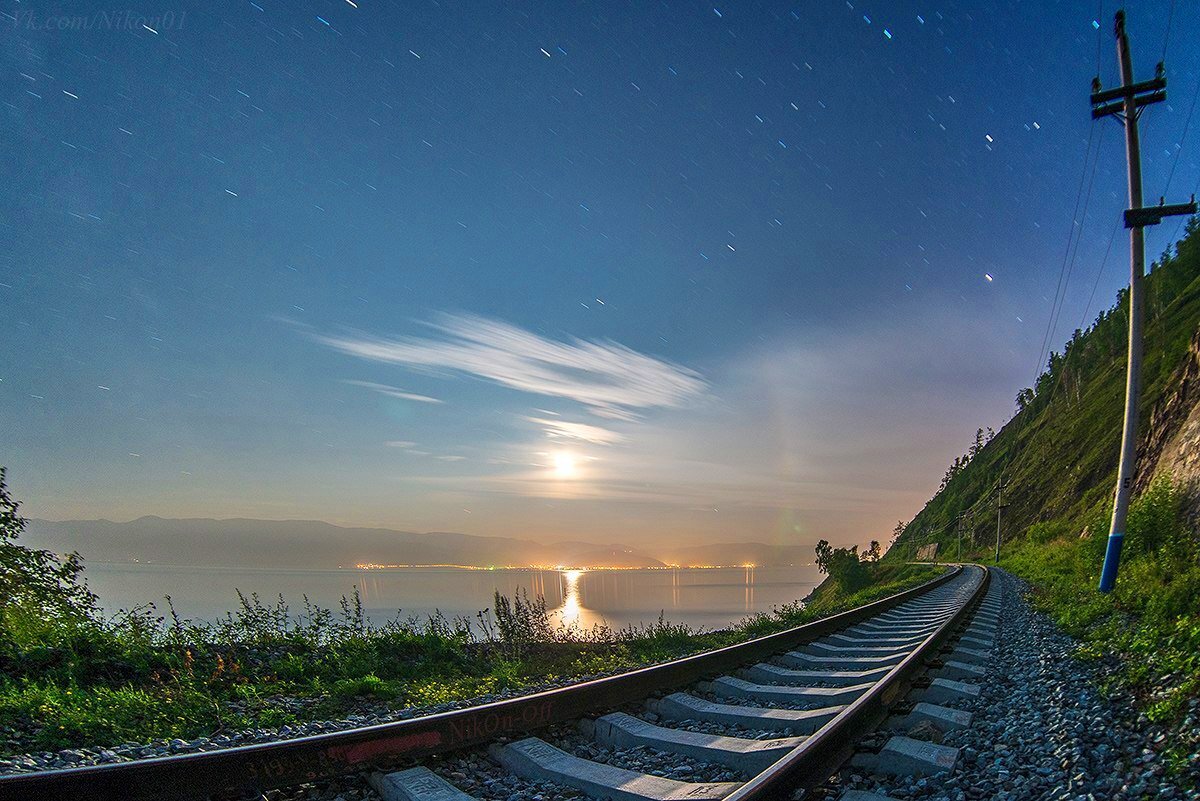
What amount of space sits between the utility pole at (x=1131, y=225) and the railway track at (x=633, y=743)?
8.81 metres

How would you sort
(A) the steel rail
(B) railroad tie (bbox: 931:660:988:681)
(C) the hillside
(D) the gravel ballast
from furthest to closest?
(C) the hillside
(B) railroad tie (bbox: 931:660:988:681)
(D) the gravel ballast
(A) the steel rail

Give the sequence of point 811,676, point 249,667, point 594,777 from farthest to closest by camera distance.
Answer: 1. point 249,667
2. point 811,676
3. point 594,777

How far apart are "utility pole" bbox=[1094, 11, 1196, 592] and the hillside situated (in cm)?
146

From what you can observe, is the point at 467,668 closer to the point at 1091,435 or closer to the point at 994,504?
the point at 1091,435

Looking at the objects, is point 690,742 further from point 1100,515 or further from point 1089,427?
point 1089,427

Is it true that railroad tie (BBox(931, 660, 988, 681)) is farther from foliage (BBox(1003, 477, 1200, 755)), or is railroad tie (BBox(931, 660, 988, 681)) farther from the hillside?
the hillside

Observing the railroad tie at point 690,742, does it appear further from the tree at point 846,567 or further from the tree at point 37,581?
the tree at point 846,567

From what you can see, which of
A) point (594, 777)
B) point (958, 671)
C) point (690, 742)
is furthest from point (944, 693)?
point (594, 777)

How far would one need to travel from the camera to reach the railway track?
269cm

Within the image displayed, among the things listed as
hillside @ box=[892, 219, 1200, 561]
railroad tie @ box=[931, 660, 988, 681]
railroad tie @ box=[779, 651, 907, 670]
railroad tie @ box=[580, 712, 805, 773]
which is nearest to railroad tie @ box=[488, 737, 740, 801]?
railroad tie @ box=[580, 712, 805, 773]

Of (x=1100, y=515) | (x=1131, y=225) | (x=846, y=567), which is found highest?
(x=1131, y=225)

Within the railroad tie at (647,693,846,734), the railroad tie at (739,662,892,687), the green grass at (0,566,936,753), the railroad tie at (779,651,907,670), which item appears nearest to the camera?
the railroad tie at (647,693,846,734)

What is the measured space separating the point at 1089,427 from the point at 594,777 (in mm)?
78816

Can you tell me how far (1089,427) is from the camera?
61.7 m
